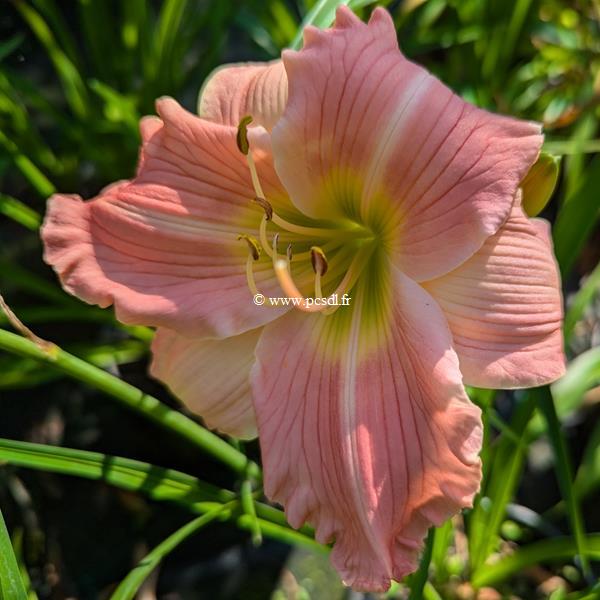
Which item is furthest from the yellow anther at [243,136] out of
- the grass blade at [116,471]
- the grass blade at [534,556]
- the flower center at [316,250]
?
the grass blade at [534,556]

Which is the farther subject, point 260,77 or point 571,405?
point 571,405

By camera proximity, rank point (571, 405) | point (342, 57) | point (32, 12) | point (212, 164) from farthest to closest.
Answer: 1. point (32, 12)
2. point (571, 405)
3. point (212, 164)
4. point (342, 57)

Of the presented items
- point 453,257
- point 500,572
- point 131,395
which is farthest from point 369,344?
point 500,572

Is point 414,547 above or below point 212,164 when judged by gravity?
below

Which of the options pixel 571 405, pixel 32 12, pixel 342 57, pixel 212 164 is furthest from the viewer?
pixel 32 12

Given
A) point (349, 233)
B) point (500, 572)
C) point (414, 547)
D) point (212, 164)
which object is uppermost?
point (212, 164)

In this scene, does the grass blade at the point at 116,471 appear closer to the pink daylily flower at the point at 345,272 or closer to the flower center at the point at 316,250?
the pink daylily flower at the point at 345,272

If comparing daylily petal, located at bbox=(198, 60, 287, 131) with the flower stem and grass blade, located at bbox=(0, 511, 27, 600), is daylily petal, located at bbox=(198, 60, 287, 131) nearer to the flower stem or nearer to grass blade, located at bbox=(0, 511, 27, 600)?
the flower stem

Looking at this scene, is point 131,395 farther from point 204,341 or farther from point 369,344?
point 369,344
